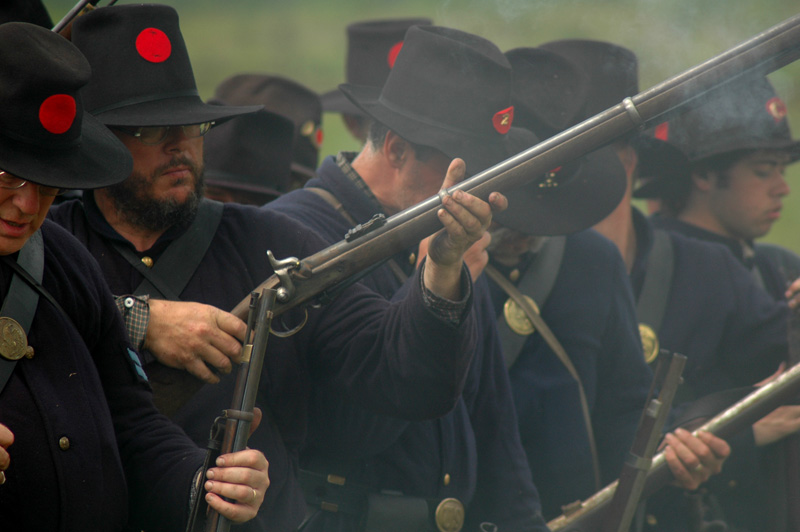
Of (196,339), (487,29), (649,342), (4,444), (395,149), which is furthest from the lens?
(487,29)

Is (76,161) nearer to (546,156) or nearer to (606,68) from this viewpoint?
(546,156)

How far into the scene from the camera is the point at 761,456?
4230 millimetres

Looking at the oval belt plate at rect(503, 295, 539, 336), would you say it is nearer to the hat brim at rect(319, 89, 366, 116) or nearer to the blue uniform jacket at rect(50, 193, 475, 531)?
the blue uniform jacket at rect(50, 193, 475, 531)

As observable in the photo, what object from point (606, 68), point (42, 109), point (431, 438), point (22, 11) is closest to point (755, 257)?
point (606, 68)

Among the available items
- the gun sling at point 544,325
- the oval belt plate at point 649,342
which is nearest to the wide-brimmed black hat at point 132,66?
the gun sling at point 544,325

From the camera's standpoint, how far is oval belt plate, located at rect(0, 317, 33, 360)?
6.41ft

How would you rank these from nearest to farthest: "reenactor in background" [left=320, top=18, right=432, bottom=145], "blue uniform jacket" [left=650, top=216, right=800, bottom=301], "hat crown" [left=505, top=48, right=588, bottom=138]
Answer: "hat crown" [left=505, top=48, right=588, bottom=138] < "blue uniform jacket" [left=650, top=216, right=800, bottom=301] < "reenactor in background" [left=320, top=18, right=432, bottom=145]

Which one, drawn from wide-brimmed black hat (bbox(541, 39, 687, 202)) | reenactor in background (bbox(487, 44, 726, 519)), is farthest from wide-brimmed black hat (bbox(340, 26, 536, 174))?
wide-brimmed black hat (bbox(541, 39, 687, 202))

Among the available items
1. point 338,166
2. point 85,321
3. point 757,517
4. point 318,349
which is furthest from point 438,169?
point 757,517

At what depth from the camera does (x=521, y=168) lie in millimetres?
2676

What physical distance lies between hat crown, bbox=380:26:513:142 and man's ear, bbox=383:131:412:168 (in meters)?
0.09

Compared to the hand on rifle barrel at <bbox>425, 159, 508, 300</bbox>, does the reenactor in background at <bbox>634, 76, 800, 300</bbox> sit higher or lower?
higher

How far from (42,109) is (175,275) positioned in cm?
81

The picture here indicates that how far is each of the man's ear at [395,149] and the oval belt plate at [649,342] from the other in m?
1.49
